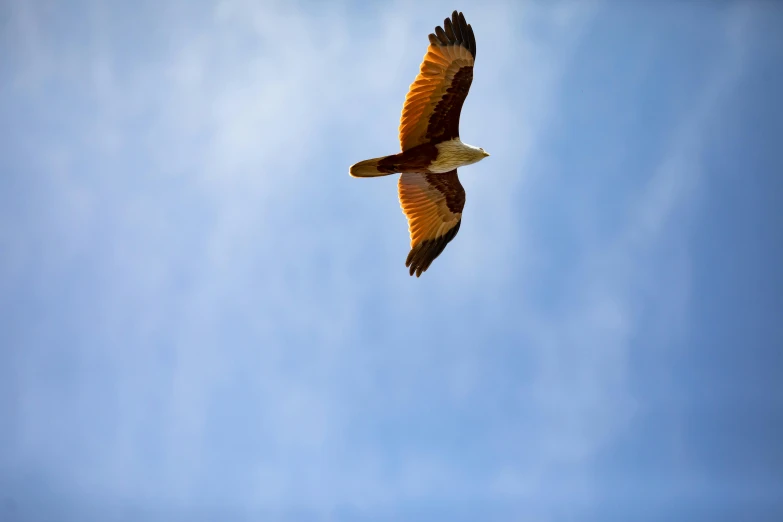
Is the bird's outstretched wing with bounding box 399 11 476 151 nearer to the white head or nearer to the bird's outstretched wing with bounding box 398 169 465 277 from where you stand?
the white head

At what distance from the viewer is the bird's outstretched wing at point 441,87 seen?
7820 mm

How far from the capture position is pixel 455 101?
8102 millimetres

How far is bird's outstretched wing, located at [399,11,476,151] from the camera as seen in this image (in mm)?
7820

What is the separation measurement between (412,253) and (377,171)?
1.65 m

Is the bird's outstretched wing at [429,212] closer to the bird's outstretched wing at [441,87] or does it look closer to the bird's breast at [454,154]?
the bird's breast at [454,154]

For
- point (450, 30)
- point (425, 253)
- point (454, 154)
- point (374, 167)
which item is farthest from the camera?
point (425, 253)

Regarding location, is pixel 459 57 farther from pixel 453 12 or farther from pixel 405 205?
pixel 405 205

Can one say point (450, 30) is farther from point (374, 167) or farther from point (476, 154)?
point (374, 167)

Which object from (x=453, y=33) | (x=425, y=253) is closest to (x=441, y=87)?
(x=453, y=33)

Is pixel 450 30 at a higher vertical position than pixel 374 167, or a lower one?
higher

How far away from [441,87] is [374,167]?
1.57 metres

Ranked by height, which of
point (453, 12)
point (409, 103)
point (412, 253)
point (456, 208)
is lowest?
point (412, 253)

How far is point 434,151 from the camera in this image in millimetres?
8344

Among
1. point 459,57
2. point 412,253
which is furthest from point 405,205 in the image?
point 459,57
